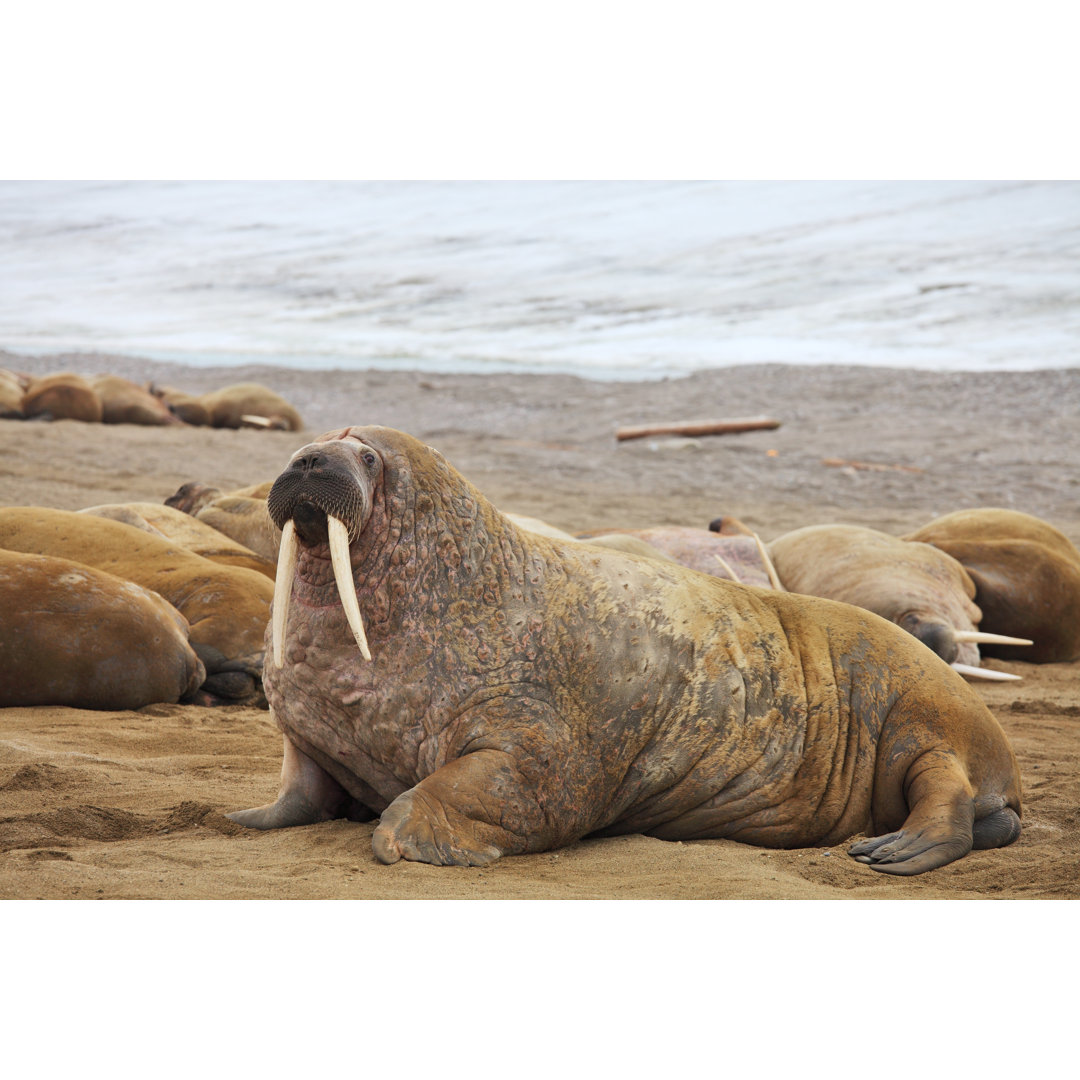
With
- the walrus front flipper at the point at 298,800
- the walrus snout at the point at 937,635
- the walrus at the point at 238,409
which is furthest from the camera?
the walrus at the point at 238,409

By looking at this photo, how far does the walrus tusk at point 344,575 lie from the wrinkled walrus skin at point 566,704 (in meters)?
0.05

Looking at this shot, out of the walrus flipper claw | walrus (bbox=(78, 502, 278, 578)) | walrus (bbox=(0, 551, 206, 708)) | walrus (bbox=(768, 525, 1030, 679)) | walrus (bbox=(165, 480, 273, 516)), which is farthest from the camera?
walrus (bbox=(165, 480, 273, 516))

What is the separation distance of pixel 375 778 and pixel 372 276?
26044 millimetres

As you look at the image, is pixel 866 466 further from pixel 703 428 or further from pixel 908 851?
pixel 908 851

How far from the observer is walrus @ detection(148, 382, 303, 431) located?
584 inches

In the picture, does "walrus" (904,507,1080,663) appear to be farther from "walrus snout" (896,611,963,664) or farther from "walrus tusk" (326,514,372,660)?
"walrus tusk" (326,514,372,660)

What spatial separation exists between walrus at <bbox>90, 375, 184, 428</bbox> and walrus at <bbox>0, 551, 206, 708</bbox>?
955 cm

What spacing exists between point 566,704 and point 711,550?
4.01 meters

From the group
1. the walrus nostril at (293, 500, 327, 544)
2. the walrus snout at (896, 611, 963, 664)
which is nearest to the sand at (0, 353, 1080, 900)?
the walrus snout at (896, 611, 963, 664)

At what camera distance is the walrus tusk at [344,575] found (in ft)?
9.64

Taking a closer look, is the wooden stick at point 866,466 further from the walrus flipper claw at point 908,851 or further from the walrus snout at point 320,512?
the walrus snout at point 320,512

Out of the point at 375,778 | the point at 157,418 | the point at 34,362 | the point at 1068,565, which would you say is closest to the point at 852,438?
the point at 1068,565

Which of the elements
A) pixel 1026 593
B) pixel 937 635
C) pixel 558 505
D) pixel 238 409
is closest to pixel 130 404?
pixel 238 409

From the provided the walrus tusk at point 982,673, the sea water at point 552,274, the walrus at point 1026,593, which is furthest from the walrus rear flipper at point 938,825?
the sea water at point 552,274
